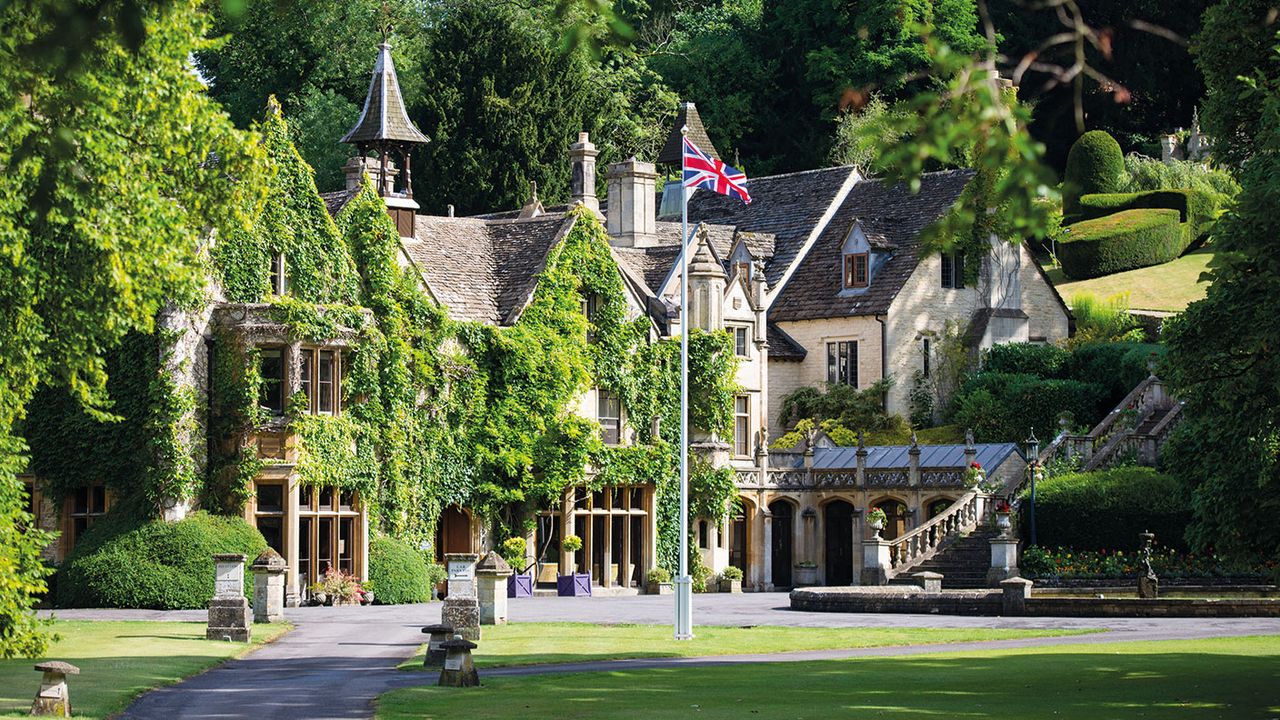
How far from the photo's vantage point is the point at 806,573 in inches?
2157

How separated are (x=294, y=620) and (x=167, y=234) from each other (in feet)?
37.6

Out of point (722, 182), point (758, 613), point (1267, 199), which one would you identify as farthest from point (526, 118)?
point (1267, 199)

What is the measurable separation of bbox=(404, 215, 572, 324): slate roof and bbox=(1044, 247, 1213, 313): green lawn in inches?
906

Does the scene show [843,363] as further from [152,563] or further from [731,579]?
[152,563]

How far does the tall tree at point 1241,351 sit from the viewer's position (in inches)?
846

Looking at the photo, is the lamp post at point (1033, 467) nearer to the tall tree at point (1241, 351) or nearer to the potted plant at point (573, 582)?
the potted plant at point (573, 582)

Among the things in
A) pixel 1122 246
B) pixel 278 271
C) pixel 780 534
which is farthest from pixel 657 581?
pixel 1122 246

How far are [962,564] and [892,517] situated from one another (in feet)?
21.4

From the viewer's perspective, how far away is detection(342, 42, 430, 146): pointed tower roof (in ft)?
172

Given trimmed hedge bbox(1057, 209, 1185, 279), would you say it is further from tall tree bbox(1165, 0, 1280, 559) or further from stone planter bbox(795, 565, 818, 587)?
tall tree bbox(1165, 0, 1280, 559)

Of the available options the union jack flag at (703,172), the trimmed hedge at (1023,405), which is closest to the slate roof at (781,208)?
the trimmed hedge at (1023,405)

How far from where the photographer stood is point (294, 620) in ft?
122

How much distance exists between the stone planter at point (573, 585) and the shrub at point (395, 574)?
439cm

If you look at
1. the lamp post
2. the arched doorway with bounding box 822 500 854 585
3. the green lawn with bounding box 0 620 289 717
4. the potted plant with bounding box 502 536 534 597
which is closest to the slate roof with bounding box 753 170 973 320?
the arched doorway with bounding box 822 500 854 585
